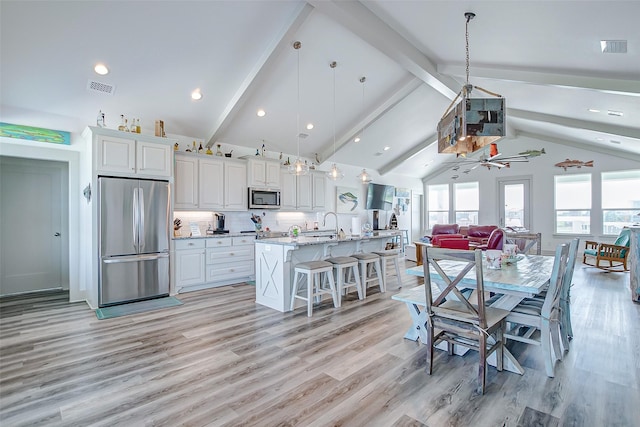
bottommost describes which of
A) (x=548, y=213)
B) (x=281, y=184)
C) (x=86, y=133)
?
(x=548, y=213)

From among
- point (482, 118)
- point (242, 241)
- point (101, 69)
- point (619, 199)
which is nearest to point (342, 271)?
point (242, 241)

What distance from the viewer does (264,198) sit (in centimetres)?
645

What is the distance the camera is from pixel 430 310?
96.0 inches

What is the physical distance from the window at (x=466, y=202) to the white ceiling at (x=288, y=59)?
4378 millimetres

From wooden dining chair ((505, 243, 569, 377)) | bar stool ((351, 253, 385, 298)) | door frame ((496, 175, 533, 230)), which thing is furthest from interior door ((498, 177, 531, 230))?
wooden dining chair ((505, 243, 569, 377))

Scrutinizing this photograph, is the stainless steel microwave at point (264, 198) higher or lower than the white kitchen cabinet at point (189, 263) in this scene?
higher

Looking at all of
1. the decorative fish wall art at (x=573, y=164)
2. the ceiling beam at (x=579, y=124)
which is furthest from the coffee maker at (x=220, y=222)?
the decorative fish wall art at (x=573, y=164)

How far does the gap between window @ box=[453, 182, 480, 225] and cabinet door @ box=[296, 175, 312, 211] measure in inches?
254

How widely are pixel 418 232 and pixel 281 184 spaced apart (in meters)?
7.16

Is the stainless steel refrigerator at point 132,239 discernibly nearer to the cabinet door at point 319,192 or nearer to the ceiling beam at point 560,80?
the cabinet door at point 319,192

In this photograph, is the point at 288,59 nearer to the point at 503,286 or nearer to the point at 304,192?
the point at 304,192

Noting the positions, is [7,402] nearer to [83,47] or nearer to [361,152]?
[83,47]

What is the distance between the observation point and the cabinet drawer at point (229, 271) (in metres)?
5.47

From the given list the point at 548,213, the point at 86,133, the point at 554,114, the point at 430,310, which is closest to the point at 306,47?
the point at 86,133
